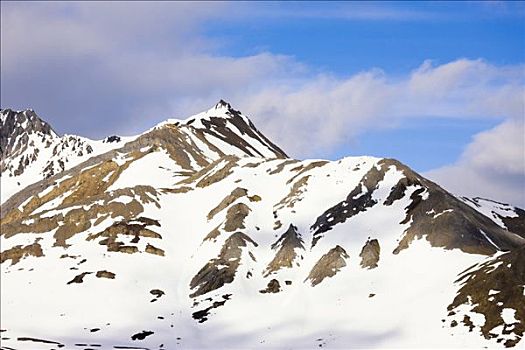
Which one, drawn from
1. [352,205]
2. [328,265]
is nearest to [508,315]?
[328,265]

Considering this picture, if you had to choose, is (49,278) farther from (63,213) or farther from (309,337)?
(309,337)

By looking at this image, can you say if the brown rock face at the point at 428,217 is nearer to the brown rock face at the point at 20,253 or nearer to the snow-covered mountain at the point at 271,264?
the snow-covered mountain at the point at 271,264

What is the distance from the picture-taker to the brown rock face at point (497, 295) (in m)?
70.7

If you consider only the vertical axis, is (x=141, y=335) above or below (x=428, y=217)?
below

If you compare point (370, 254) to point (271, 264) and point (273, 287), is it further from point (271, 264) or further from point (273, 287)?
point (271, 264)

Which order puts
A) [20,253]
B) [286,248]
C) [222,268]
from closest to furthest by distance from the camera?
[222,268]
[286,248]
[20,253]

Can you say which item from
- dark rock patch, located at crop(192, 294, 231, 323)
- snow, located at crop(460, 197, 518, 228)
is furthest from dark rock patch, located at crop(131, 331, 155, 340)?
snow, located at crop(460, 197, 518, 228)

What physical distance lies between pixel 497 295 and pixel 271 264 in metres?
37.0

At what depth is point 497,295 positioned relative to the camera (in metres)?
76.4

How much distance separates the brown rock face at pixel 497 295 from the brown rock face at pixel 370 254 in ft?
50.9

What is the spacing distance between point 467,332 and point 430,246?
2472 centimetres

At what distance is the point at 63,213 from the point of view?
12488 cm

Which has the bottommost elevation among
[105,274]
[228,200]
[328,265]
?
[328,265]

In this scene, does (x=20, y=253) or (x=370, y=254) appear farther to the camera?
(x=20, y=253)
